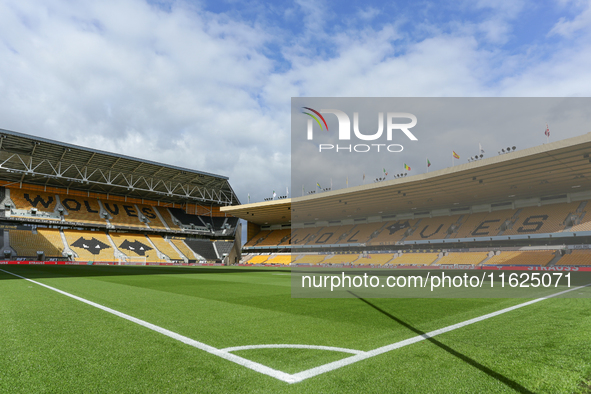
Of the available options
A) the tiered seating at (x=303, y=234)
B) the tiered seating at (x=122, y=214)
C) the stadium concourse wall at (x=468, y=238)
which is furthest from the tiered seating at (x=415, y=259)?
the tiered seating at (x=122, y=214)

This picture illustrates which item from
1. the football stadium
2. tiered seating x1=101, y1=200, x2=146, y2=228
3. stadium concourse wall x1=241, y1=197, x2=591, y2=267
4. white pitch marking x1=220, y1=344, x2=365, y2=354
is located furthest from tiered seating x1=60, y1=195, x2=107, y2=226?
white pitch marking x1=220, y1=344, x2=365, y2=354

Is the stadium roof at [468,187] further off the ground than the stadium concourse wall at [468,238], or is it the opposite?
the stadium roof at [468,187]

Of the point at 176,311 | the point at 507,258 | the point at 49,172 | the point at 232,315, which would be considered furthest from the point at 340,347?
the point at 49,172

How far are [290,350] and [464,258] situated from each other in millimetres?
38156

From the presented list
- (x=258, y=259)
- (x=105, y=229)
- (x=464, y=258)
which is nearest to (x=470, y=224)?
(x=464, y=258)

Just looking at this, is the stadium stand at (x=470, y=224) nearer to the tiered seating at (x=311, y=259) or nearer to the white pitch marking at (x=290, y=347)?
the tiered seating at (x=311, y=259)

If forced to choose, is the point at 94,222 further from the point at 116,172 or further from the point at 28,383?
the point at 28,383

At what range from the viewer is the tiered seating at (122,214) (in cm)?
5327

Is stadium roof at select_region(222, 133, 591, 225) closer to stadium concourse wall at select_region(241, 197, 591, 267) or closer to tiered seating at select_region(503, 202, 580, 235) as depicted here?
stadium concourse wall at select_region(241, 197, 591, 267)

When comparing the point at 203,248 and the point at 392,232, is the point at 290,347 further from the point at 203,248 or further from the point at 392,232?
the point at 203,248

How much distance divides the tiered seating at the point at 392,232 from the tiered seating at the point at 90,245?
3766cm

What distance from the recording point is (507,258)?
33.1 metres

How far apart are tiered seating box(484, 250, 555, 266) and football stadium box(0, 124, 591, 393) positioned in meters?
0.18

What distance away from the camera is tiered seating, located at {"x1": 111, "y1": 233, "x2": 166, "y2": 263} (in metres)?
48.5
